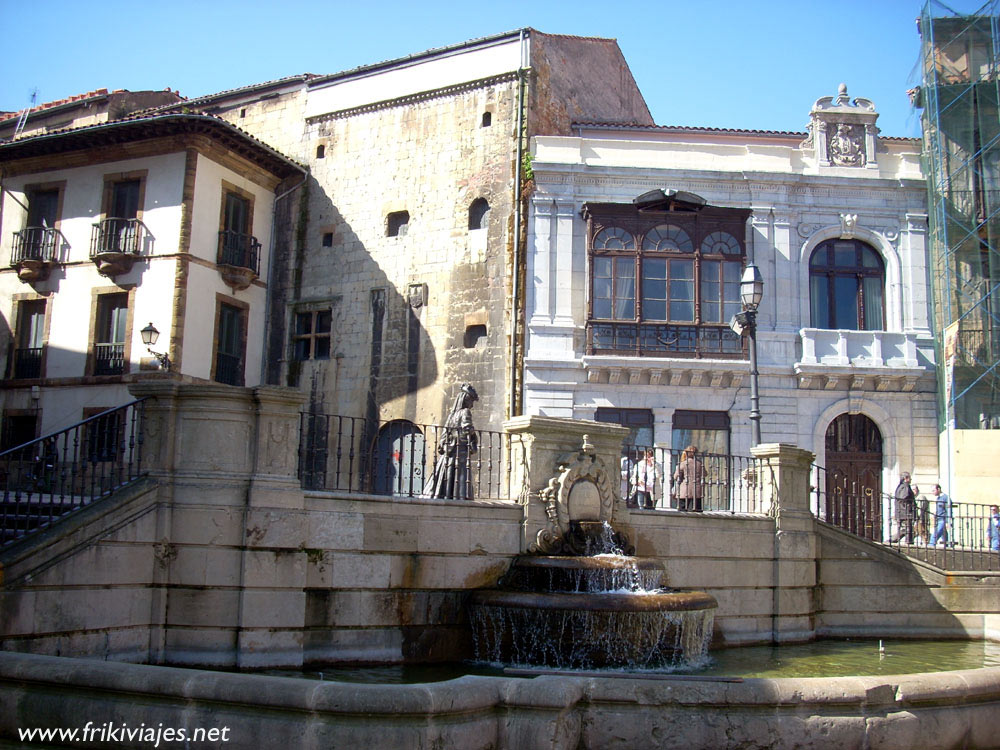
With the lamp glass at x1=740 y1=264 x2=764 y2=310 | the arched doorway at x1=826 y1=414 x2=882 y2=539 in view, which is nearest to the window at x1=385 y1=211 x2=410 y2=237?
the arched doorway at x1=826 y1=414 x2=882 y2=539

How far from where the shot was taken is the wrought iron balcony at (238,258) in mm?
24953

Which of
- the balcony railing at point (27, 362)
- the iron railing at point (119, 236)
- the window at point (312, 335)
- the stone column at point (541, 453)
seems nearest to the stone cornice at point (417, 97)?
the window at point (312, 335)

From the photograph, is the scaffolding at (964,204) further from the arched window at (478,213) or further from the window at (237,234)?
the window at (237,234)

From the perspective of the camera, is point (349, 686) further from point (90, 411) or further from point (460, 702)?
point (90, 411)

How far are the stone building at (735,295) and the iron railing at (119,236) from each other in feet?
32.1

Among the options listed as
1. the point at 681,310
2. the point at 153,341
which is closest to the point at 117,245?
the point at 153,341

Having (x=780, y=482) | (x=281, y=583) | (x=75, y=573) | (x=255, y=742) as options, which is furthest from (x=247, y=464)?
(x=780, y=482)

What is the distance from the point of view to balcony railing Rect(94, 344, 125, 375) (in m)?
24.0

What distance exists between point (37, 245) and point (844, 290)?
20.4 metres

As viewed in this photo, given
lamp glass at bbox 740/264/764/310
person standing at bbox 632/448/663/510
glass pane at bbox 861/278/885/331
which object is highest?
glass pane at bbox 861/278/885/331

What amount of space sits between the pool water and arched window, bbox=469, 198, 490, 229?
1385 cm

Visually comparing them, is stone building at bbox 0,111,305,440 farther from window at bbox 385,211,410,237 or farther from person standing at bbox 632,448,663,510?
person standing at bbox 632,448,663,510

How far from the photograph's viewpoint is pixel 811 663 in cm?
1142

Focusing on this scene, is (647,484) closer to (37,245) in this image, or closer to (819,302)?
(819,302)
